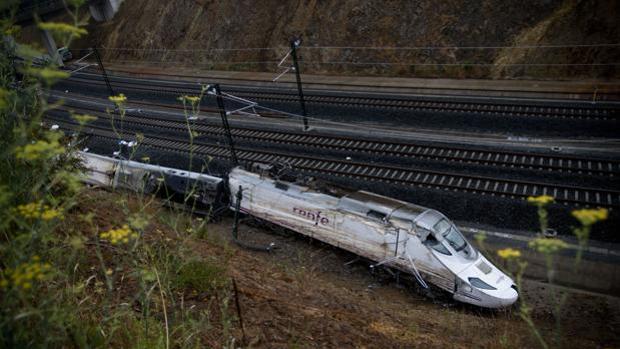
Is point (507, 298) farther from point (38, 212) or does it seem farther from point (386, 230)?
point (38, 212)

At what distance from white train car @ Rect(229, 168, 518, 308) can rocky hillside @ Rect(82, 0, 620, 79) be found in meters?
16.1

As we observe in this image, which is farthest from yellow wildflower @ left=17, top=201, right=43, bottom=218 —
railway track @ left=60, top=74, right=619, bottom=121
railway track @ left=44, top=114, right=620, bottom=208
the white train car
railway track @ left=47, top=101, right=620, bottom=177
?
railway track @ left=60, top=74, right=619, bottom=121

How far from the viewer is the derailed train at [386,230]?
13344 millimetres

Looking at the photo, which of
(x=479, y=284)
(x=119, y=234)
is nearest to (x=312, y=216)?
(x=479, y=284)

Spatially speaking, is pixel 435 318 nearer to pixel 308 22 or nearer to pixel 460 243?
pixel 460 243

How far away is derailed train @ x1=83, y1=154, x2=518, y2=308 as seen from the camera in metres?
13.3

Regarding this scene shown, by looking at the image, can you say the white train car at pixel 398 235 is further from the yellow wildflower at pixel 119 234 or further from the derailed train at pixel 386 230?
the yellow wildflower at pixel 119 234

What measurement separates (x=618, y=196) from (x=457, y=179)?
5507 millimetres

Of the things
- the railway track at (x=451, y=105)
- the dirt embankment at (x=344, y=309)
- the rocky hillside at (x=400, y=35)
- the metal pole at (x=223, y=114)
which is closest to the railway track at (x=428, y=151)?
the metal pole at (x=223, y=114)

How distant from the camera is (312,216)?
52.8ft

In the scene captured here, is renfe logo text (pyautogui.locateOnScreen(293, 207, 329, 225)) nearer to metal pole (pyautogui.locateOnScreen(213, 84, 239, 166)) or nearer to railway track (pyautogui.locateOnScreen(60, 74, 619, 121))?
metal pole (pyautogui.locateOnScreen(213, 84, 239, 166))

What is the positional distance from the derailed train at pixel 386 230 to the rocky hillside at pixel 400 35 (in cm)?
1608

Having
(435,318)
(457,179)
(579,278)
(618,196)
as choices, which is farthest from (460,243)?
(618,196)

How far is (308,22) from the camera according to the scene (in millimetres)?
35125
